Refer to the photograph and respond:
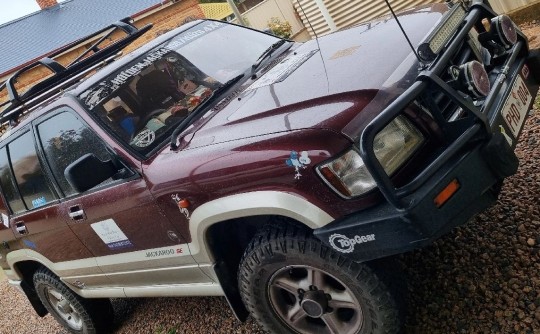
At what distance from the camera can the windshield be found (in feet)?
8.72

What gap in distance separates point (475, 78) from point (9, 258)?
417 cm

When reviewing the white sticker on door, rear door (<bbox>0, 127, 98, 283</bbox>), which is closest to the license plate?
the white sticker on door

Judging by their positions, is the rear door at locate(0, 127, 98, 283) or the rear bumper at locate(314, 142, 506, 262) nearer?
the rear bumper at locate(314, 142, 506, 262)

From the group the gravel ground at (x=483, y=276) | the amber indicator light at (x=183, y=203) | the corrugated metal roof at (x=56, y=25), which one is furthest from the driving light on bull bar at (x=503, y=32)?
the corrugated metal roof at (x=56, y=25)

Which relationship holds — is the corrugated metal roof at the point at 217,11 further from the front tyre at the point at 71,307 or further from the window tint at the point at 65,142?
the window tint at the point at 65,142

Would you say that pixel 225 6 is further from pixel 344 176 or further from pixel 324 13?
pixel 344 176

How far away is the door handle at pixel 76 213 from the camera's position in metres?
2.95

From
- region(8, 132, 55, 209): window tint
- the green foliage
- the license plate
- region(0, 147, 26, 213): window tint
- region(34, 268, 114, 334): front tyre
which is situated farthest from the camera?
the green foliage

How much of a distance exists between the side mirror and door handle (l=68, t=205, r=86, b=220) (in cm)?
65

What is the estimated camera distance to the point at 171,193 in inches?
92.6

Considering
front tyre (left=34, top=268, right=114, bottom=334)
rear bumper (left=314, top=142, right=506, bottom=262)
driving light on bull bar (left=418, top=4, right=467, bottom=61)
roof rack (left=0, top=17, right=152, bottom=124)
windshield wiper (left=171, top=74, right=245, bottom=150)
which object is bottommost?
front tyre (left=34, top=268, right=114, bottom=334)

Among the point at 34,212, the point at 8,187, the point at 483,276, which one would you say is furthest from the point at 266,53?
the point at 8,187

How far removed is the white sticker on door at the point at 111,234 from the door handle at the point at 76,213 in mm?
96

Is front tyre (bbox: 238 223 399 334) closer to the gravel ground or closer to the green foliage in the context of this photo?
the gravel ground
